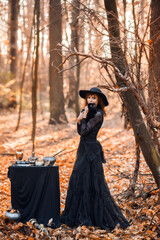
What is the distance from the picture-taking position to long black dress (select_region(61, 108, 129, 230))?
4.62 meters

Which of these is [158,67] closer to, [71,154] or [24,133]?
[71,154]

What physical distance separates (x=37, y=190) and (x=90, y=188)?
2.70 ft

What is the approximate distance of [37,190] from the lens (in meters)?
4.47

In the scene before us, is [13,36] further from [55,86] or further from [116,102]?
[116,102]

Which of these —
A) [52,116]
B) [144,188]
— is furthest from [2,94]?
[144,188]

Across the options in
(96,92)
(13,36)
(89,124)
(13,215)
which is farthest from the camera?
(13,36)

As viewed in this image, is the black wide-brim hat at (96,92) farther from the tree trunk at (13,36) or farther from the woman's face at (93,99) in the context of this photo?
the tree trunk at (13,36)

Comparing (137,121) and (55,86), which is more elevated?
(55,86)

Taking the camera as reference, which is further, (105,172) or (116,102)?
(116,102)

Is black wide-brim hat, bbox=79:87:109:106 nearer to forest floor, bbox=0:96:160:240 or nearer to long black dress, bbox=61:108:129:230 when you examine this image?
long black dress, bbox=61:108:129:230

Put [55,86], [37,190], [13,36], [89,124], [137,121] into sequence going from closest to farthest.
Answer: [37,190]
[89,124]
[137,121]
[55,86]
[13,36]

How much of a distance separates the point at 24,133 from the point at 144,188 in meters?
8.72

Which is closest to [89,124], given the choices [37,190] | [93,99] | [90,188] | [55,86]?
[93,99]

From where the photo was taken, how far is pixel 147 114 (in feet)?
15.6
